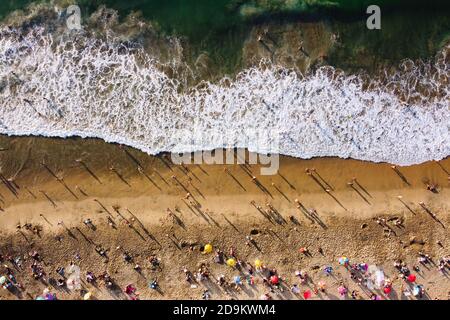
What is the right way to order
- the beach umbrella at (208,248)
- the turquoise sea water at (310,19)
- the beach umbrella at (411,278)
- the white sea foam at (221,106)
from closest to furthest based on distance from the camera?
the beach umbrella at (411,278) → the beach umbrella at (208,248) → the white sea foam at (221,106) → the turquoise sea water at (310,19)

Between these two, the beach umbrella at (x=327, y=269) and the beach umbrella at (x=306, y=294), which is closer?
the beach umbrella at (x=306, y=294)

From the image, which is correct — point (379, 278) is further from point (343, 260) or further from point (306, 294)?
point (306, 294)

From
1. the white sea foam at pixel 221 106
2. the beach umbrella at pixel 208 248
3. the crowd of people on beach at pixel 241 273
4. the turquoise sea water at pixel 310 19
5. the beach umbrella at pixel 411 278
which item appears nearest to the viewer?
the beach umbrella at pixel 411 278

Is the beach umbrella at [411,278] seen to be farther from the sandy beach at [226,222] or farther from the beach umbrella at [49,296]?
the beach umbrella at [49,296]

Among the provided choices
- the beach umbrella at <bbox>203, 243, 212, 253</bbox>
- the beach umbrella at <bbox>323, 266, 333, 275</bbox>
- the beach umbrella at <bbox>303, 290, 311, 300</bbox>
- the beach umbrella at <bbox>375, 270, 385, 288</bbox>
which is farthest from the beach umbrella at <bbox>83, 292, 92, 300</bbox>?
the beach umbrella at <bbox>375, 270, 385, 288</bbox>

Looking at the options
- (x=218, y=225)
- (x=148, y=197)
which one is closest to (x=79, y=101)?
(x=148, y=197)

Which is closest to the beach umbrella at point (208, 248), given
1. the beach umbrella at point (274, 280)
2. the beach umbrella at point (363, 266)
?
the beach umbrella at point (274, 280)

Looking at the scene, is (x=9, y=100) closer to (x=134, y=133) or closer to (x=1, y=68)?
(x=1, y=68)
